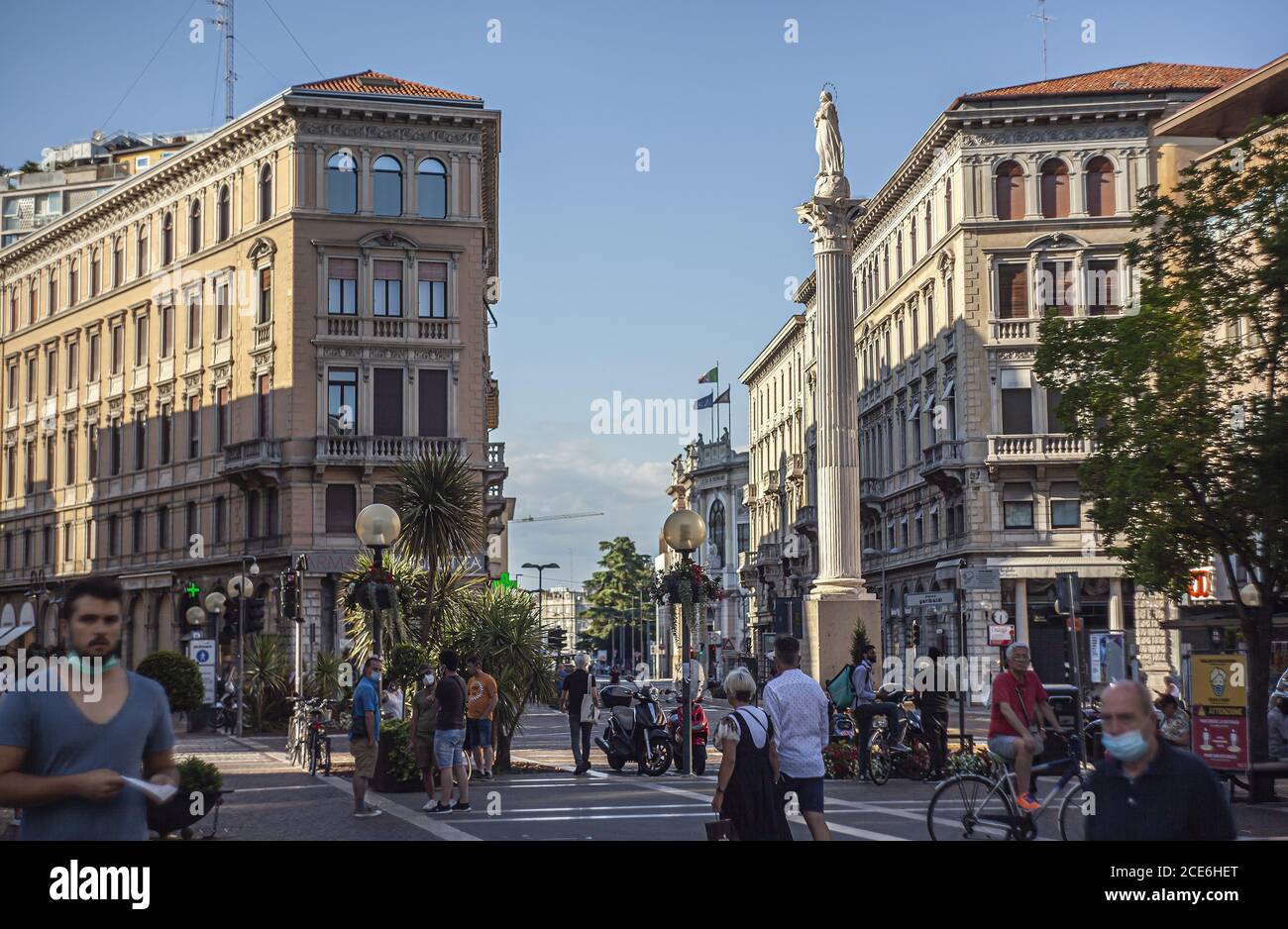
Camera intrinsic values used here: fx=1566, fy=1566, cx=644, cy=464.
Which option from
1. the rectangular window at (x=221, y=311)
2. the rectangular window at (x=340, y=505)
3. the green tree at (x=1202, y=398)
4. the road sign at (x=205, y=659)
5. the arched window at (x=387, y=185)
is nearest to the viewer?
the green tree at (x=1202, y=398)

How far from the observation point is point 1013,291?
56.2 metres

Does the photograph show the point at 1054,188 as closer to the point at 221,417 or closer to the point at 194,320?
the point at 221,417

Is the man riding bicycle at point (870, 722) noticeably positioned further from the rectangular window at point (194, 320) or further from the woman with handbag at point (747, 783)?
the rectangular window at point (194, 320)

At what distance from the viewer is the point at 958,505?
57.0 metres

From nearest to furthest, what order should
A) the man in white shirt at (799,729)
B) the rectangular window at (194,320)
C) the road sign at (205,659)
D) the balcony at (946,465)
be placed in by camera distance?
1. the man in white shirt at (799,729)
2. the road sign at (205,659)
3. the balcony at (946,465)
4. the rectangular window at (194,320)

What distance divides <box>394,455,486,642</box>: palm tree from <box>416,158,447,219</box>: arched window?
2585 centimetres

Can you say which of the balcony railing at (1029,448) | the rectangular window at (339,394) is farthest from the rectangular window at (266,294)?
the balcony railing at (1029,448)

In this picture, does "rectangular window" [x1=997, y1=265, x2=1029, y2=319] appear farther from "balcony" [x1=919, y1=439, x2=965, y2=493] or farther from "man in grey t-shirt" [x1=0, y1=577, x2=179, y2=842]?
"man in grey t-shirt" [x1=0, y1=577, x2=179, y2=842]

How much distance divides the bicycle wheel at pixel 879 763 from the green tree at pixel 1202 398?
4.90m

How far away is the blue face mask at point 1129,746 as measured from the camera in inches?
260

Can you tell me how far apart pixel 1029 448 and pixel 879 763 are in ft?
113

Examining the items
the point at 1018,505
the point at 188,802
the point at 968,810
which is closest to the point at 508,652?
the point at 968,810
